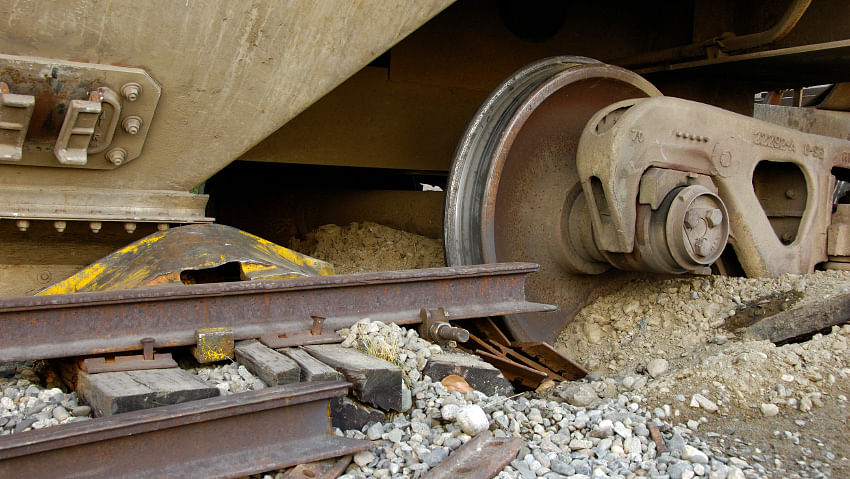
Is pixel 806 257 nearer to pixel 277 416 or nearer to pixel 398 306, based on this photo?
pixel 398 306

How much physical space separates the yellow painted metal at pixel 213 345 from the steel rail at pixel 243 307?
0.06m

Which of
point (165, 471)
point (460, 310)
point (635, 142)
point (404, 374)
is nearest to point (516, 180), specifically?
point (635, 142)

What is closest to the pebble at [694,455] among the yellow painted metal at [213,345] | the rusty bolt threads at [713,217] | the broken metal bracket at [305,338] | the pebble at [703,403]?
the pebble at [703,403]

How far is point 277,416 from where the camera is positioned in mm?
1970

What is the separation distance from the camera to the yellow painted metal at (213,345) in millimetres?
2377

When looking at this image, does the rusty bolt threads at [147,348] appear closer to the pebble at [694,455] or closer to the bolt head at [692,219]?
the pebble at [694,455]

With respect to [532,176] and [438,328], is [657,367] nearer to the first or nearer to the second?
[438,328]

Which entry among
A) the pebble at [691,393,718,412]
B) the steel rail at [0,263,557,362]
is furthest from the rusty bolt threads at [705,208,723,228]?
the pebble at [691,393,718,412]

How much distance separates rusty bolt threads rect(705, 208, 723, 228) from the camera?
361 cm

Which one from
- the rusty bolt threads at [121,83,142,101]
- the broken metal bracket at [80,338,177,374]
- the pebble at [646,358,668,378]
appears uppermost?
the rusty bolt threads at [121,83,142,101]

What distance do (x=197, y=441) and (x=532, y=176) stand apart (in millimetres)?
2589

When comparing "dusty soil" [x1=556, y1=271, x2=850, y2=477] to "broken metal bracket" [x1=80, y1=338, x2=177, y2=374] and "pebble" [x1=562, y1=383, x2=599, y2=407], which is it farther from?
"broken metal bracket" [x1=80, y1=338, x2=177, y2=374]

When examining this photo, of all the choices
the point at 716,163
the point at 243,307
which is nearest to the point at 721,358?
the point at 716,163

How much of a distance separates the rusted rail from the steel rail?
599 millimetres
